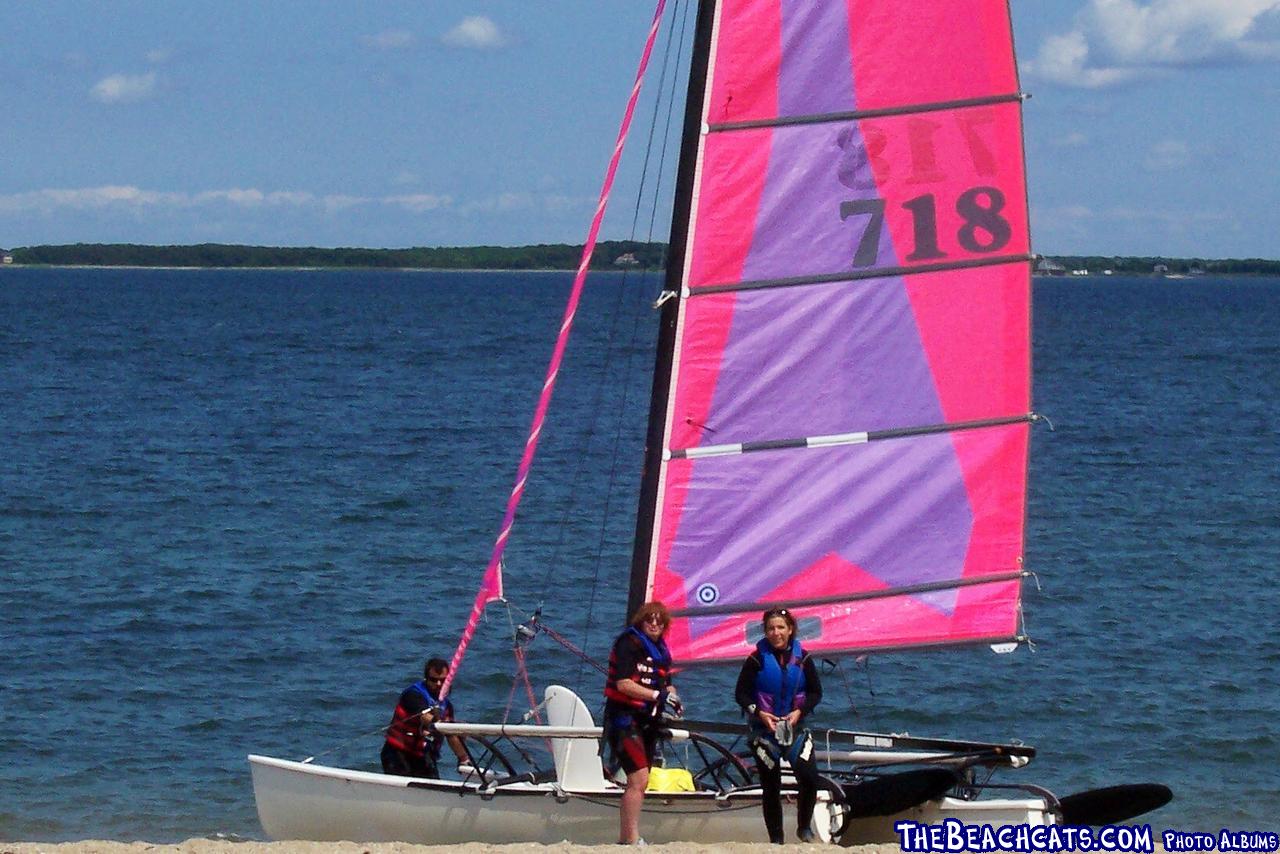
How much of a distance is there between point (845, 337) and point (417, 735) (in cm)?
355

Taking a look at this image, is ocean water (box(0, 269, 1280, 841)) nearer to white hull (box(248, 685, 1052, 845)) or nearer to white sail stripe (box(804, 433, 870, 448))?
white hull (box(248, 685, 1052, 845))

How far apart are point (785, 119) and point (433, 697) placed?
408cm

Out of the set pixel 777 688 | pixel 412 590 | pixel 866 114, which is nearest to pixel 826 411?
pixel 866 114

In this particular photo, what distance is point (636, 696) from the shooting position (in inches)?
402

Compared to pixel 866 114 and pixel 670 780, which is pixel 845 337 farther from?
pixel 670 780

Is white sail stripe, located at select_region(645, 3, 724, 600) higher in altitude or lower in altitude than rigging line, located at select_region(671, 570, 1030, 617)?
higher

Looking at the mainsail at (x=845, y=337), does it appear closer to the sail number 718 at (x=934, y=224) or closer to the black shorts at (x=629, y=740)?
the sail number 718 at (x=934, y=224)

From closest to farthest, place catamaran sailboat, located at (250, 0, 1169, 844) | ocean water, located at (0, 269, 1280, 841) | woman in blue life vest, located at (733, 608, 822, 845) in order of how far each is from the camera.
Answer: woman in blue life vest, located at (733, 608, 822, 845), catamaran sailboat, located at (250, 0, 1169, 844), ocean water, located at (0, 269, 1280, 841)

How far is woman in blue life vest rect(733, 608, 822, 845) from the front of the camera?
10.2m

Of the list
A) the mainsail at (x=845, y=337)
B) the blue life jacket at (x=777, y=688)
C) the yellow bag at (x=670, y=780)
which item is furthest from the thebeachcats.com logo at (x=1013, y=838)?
the mainsail at (x=845, y=337)

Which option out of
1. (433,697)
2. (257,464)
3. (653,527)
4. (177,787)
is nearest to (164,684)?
(177,787)

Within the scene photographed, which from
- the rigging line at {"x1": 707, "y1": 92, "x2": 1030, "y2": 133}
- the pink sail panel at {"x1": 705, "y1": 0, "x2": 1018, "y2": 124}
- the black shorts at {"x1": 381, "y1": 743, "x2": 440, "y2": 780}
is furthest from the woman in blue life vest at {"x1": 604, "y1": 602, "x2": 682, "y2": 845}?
the pink sail panel at {"x1": 705, "y1": 0, "x2": 1018, "y2": 124}

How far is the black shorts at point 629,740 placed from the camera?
34.0ft

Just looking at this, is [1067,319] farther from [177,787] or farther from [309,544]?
[177,787]
